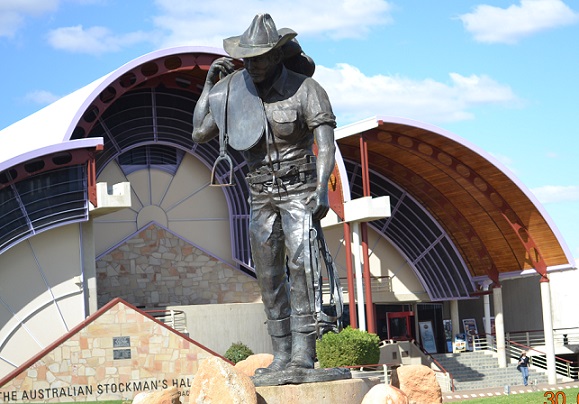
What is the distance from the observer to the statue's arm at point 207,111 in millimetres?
9500

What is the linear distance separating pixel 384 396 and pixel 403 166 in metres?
28.6

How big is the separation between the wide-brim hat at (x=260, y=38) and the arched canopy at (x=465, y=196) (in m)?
22.6

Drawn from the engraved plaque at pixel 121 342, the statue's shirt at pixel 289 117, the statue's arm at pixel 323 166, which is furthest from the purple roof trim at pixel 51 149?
the statue's arm at pixel 323 166

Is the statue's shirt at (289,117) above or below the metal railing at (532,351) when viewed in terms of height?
above

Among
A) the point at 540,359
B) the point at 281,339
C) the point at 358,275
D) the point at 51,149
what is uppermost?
the point at 51,149

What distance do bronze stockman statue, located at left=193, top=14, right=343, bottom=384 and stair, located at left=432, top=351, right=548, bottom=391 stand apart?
25.4 m

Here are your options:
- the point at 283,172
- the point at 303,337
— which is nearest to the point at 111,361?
the point at 303,337

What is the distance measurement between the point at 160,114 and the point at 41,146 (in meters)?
5.90

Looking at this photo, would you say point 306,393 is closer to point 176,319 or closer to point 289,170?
point 289,170

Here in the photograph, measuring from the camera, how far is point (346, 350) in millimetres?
27344

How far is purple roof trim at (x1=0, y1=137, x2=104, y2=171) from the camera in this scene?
87.3ft

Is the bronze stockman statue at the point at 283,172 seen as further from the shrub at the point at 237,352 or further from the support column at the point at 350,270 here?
the support column at the point at 350,270

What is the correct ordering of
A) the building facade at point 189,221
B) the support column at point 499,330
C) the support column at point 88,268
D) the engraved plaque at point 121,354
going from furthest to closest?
the support column at point 499,330 → the support column at point 88,268 → the building facade at point 189,221 → the engraved plaque at point 121,354

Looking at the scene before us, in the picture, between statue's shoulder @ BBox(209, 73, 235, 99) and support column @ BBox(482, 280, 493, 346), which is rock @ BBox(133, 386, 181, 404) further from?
support column @ BBox(482, 280, 493, 346)
